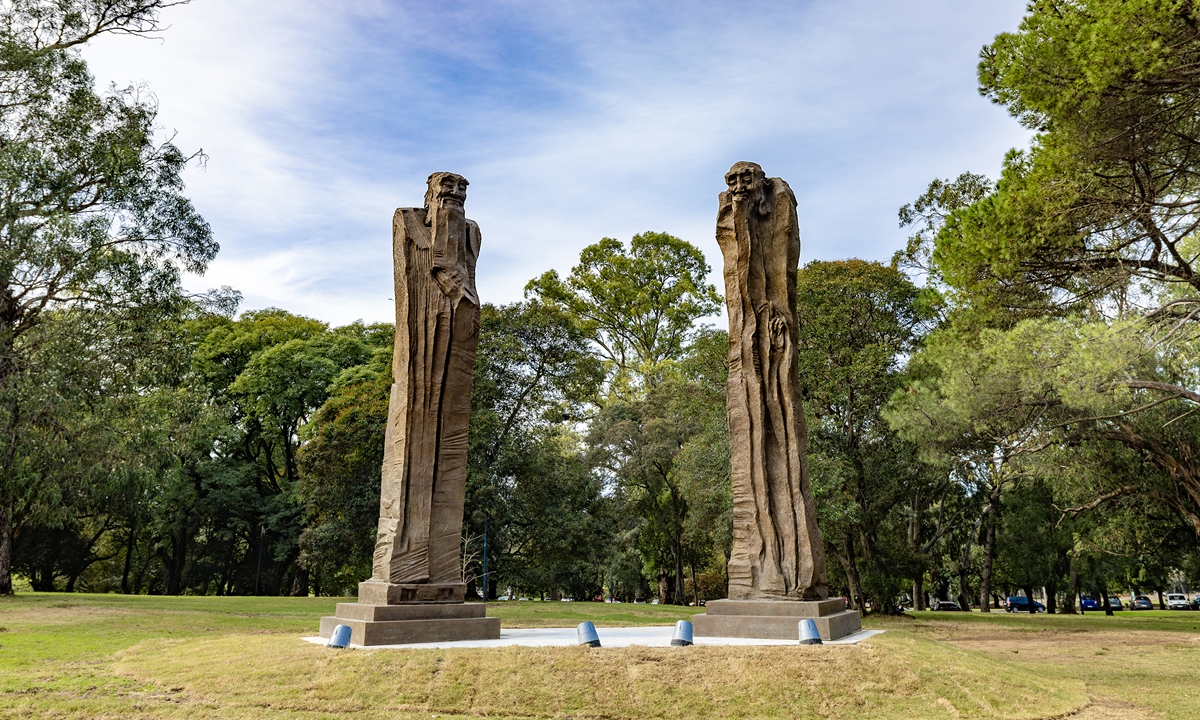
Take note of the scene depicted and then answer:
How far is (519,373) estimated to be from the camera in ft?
80.2

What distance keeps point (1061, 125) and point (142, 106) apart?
56.8 feet

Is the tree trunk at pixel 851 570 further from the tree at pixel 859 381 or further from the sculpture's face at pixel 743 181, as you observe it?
the sculpture's face at pixel 743 181

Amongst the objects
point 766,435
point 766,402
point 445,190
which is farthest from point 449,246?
point 766,435

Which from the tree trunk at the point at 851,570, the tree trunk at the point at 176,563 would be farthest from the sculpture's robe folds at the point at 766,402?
the tree trunk at the point at 176,563

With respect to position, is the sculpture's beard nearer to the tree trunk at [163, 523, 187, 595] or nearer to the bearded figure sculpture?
the bearded figure sculpture

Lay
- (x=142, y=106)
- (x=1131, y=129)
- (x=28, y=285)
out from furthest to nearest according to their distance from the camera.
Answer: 1. (x=142, y=106)
2. (x=28, y=285)
3. (x=1131, y=129)

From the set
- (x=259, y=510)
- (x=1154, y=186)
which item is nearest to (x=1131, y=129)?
(x=1154, y=186)

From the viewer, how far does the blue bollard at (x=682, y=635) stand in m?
7.40

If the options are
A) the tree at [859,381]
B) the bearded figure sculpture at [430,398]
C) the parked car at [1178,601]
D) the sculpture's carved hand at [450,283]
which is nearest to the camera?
the bearded figure sculpture at [430,398]

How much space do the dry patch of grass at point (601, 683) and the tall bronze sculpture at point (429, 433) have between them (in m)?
1.28

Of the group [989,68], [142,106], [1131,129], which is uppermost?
[142,106]

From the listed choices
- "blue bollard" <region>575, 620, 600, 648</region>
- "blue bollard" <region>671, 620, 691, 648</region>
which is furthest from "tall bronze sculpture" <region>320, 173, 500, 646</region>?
"blue bollard" <region>671, 620, 691, 648</region>

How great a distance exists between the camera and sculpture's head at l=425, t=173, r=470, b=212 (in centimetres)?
955

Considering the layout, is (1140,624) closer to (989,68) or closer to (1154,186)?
(1154,186)
